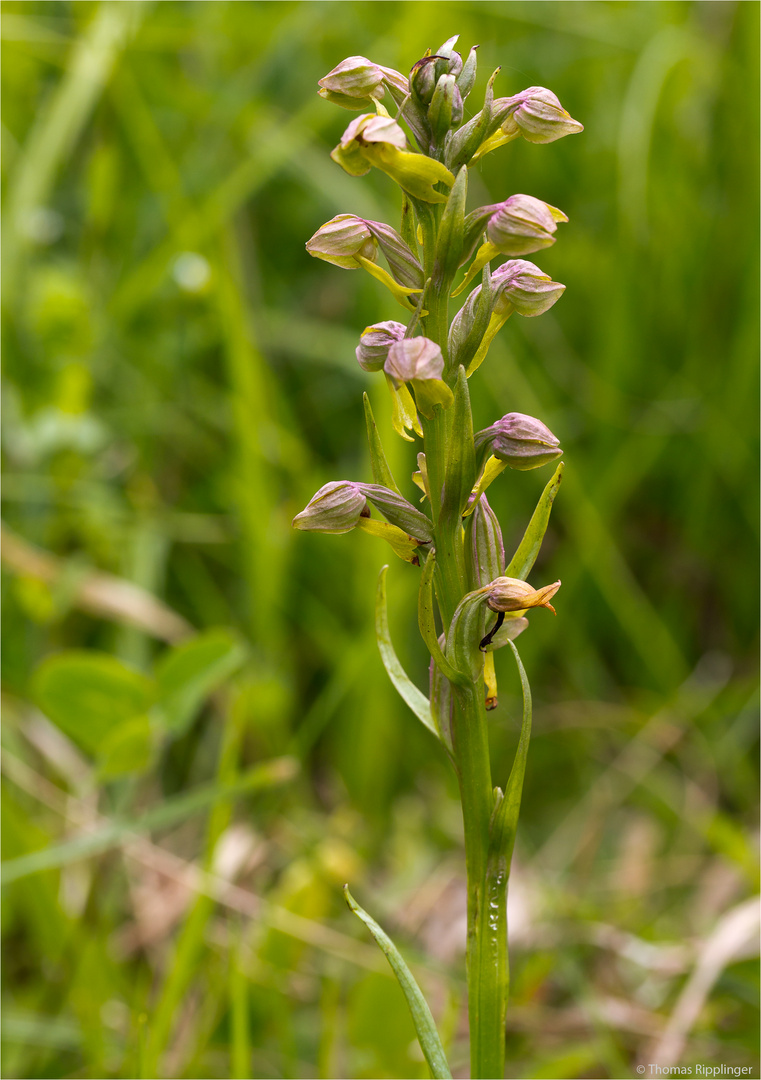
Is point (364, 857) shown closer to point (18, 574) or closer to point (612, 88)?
point (18, 574)

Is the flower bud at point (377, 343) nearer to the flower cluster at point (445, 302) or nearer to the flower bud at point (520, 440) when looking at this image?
the flower cluster at point (445, 302)

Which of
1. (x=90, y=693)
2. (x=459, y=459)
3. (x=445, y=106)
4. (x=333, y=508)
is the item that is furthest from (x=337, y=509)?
(x=90, y=693)

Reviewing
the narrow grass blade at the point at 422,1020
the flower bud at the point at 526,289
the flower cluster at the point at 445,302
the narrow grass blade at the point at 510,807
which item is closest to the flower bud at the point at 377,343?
the flower cluster at the point at 445,302

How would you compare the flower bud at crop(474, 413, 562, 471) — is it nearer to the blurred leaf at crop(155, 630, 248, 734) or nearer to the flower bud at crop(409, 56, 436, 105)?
the flower bud at crop(409, 56, 436, 105)

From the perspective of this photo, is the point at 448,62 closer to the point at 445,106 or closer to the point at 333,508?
the point at 445,106

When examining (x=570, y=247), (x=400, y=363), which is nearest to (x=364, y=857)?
(x=400, y=363)

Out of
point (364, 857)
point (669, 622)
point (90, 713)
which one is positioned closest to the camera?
point (90, 713)
